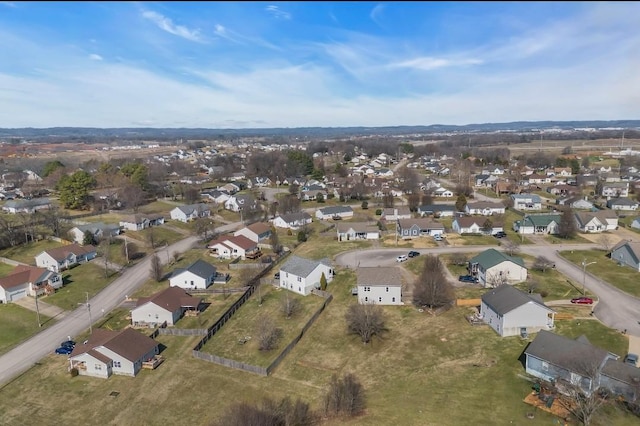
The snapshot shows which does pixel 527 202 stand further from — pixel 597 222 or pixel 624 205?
pixel 597 222

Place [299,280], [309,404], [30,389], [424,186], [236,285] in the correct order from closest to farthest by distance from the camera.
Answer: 1. [309,404]
2. [30,389]
3. [299,280]
4. [236,285]
5. [424,186]

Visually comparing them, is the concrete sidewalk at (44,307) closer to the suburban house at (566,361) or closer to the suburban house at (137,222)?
the suburban house at (137,222)

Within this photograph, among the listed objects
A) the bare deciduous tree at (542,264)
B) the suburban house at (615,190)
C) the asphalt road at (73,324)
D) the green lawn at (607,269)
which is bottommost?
the asphalt road at (73,324)

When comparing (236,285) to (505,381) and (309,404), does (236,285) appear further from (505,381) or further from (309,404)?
(505,381)

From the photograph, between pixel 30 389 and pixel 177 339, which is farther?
pixel 177 339

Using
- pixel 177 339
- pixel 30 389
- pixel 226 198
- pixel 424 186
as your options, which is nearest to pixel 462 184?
pixel 424 186

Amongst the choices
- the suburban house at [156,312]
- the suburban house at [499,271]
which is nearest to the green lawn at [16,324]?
the suburban house at [156,312]
